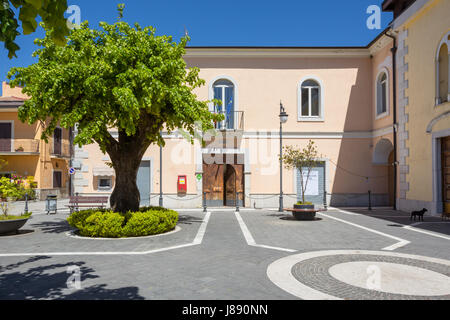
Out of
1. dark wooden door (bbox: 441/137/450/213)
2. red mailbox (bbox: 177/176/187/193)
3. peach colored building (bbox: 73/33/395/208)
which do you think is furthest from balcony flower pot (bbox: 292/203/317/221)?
red mailbox (bbox: 177/176/187/193)

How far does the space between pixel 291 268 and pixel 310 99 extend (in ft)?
46.9

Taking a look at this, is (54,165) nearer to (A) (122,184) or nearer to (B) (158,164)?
(B) (158,164)

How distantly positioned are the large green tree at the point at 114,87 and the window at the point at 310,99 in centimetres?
990

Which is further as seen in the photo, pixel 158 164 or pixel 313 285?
pixel 158 164

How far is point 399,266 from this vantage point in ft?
20.4

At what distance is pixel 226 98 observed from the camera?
18.5 meters

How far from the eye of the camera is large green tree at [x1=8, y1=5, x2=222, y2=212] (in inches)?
332

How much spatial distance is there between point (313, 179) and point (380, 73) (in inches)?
272


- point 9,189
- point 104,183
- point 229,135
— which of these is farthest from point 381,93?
point 9,189

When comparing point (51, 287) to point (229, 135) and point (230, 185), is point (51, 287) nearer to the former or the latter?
point (229, 135)

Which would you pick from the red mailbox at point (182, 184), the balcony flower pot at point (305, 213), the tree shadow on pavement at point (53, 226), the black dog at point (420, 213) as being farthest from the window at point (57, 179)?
the black dog at point (420, 213)

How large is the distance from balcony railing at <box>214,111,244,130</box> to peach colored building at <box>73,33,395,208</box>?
0.19ft

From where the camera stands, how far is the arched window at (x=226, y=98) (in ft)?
60.1

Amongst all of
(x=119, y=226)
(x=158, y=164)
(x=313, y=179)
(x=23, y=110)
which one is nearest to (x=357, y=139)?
(x=313, y=179)
